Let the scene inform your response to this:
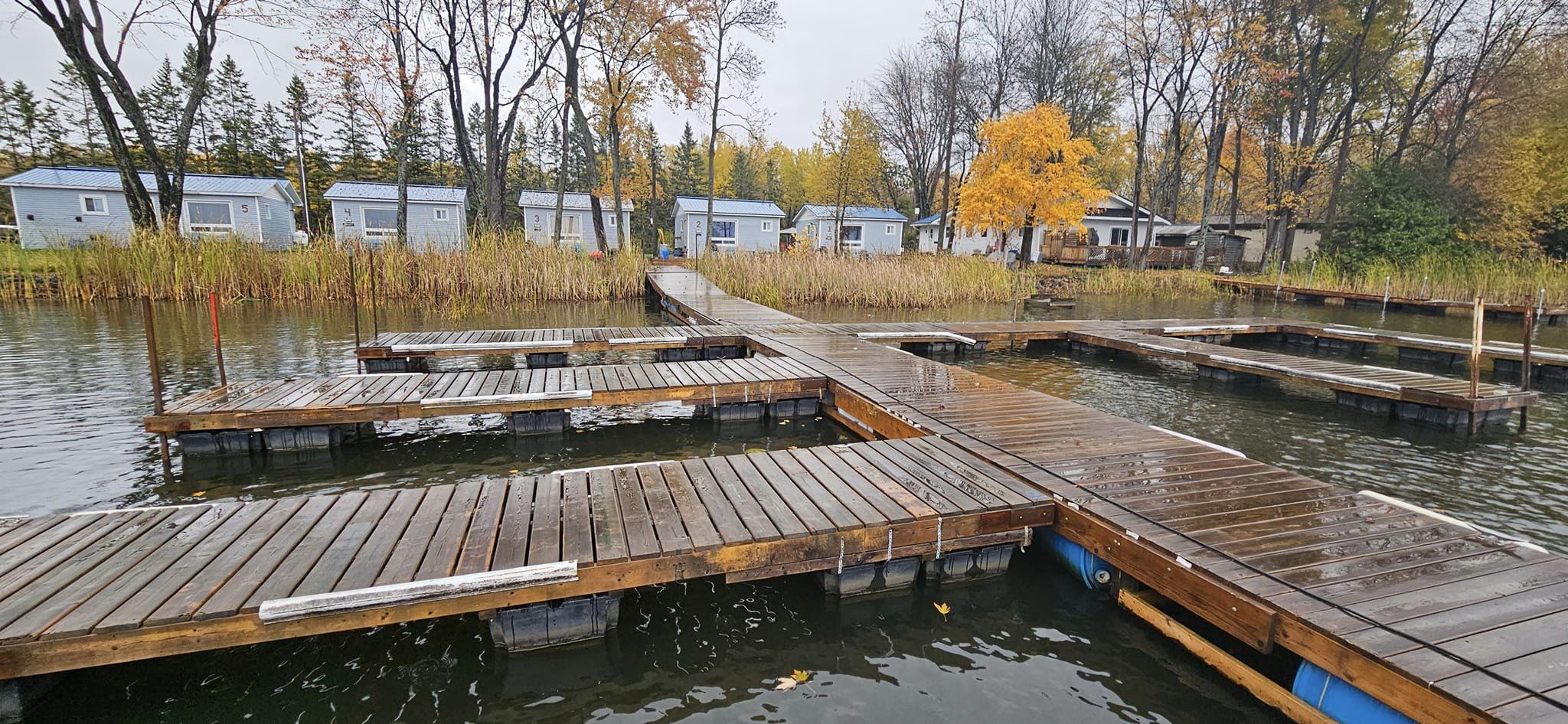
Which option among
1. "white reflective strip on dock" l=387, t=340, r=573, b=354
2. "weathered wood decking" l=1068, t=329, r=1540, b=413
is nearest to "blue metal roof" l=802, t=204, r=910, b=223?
"weathered wood decking" l=1068, t=329, r=1540, b=413

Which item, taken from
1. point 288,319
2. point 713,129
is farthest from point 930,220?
point 288,319

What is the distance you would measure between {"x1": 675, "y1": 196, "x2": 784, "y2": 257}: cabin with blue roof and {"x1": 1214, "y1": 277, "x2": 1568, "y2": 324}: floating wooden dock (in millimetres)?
23863

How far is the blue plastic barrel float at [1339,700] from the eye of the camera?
2.48 metres

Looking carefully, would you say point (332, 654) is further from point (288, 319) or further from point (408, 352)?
point (288, 319)

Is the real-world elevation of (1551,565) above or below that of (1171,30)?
below

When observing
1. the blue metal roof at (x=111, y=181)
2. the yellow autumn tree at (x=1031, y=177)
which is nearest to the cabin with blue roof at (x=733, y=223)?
the yellow autumn tree at (x=1031, y=177)

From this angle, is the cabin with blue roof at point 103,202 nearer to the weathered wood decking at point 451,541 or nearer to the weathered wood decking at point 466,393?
the weathered wood decking at point 466,393

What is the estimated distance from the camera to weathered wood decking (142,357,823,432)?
5.75 m

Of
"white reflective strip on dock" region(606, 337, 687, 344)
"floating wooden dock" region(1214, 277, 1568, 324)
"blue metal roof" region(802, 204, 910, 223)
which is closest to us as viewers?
"white reflective strip on dock" region(606, 337, 687, 344)

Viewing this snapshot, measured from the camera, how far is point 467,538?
3.43m

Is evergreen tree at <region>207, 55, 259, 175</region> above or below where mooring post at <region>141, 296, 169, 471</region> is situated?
above

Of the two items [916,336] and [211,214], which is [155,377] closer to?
[916,336]

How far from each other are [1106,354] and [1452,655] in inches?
412

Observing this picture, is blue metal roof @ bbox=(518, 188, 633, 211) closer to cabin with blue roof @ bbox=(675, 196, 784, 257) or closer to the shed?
the shed
